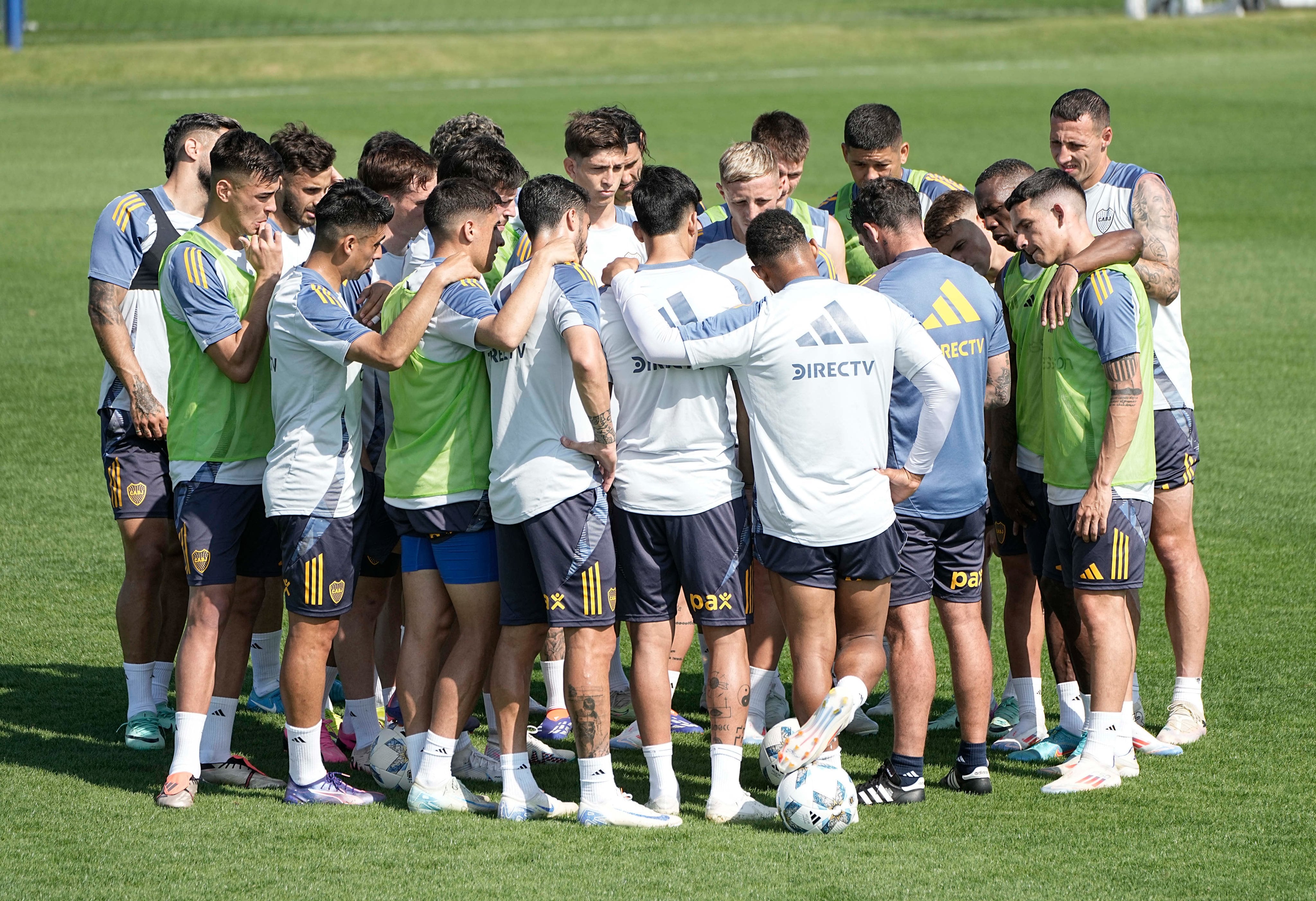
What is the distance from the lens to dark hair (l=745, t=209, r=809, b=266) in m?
5.55

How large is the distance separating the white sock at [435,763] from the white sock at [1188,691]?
324 cm

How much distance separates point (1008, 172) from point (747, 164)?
1.24 m

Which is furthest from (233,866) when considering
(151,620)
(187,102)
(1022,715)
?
(187,102)

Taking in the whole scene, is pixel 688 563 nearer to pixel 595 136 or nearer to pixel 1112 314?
pixel 1112 314

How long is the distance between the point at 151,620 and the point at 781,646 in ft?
9.44

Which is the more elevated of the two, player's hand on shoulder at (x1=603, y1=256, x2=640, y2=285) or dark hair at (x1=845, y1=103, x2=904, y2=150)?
dark hair at (x1=845, y1=103, x2=904, y2=150)

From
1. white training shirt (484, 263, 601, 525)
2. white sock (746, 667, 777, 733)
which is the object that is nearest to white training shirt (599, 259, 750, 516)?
white training shirt (484, 263, 601, 525)

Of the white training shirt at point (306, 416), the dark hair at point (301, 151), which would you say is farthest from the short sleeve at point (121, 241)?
the white training shirt at point (306, 416)

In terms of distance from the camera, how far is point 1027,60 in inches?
1629

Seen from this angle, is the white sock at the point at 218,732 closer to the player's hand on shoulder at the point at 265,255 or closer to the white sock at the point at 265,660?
the white sock at the point at 265,660

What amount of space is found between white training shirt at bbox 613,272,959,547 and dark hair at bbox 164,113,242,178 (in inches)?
96.8

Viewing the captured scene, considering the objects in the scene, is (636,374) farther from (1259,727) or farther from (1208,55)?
(1208,55)

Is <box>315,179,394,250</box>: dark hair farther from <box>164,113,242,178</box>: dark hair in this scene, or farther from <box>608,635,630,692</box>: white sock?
<box>608,635,630,692</box>: white sock

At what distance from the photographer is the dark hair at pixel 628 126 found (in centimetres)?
718
